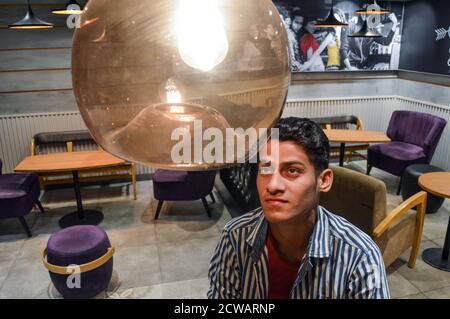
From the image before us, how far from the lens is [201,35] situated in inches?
17.6

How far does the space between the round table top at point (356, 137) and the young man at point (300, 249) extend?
4.04 meters

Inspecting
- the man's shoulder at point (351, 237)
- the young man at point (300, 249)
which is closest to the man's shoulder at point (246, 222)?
the young man at point (300, 249)

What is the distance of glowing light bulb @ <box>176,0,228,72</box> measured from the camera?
1.44 ft

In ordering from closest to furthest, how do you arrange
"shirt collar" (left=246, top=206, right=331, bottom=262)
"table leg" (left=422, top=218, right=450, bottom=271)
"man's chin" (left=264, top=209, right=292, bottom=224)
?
1. "man's chin" (left=264, top=209, right=292, bottom=224)
2. "shirt collar" (left=246, top=206, right=331, bottom=262)
3. "table leg" (left=422, top=218, right=450, bottom=271)

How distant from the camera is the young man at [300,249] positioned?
3.97ft

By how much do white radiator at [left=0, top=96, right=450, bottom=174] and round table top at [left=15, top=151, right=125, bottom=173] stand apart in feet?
1.37

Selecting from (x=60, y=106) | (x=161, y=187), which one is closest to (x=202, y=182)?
(x=161, y=187)

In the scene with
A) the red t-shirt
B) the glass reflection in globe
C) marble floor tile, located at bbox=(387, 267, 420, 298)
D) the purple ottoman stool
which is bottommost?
marble floor tile, located at bbox=(387, 267, 420, 298)

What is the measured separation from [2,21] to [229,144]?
5449mm

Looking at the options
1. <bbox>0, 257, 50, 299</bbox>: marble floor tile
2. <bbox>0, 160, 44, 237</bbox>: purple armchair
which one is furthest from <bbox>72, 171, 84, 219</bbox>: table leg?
<bbox>0, 257, 50, 299</bbox>: marble floor tile

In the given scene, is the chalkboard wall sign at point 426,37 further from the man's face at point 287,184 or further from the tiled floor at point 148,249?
the man's face at point 287,184

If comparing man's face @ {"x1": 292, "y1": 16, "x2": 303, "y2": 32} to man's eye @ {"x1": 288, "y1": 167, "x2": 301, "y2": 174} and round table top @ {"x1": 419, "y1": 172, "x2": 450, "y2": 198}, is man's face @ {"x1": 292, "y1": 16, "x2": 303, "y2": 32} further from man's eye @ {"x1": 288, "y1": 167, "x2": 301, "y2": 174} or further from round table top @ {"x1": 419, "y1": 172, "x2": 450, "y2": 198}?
man's eye @ {"x1": 288, "y1": 167, "x2": 301, "y2": 174}
